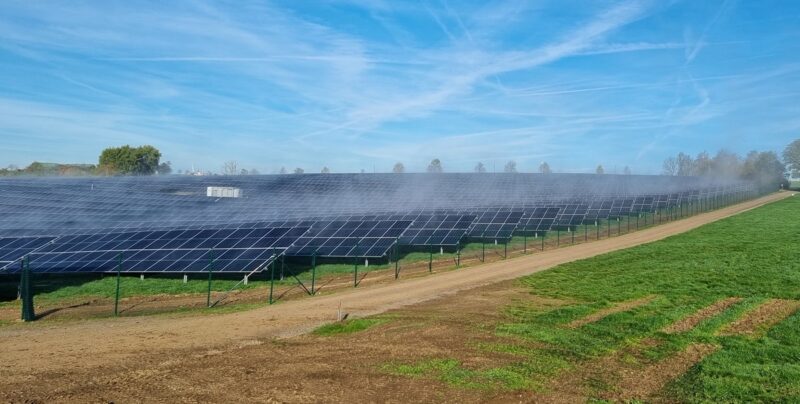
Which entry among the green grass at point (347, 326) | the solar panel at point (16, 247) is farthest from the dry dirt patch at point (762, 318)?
the solar panel at point (16, 247)

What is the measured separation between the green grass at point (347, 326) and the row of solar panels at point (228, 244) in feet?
29.7

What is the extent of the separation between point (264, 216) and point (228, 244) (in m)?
24.2

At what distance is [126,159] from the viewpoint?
116m

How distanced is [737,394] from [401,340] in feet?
23.1

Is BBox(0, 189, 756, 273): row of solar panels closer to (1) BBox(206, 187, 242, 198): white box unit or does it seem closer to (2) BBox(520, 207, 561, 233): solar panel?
(2) BBox(520, 207, 561, 233): solar panel

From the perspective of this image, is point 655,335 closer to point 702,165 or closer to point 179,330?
point 179,330

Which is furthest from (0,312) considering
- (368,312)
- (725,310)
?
(725,310)

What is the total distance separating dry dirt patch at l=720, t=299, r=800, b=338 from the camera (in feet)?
48.8

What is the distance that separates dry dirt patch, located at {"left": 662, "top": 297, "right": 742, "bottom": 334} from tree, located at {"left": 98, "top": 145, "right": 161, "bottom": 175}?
11682cm

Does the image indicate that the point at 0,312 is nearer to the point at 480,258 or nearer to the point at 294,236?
the point at 294,236

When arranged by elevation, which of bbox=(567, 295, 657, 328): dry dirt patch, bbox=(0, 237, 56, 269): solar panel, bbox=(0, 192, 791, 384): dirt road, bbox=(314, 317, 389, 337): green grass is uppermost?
bbox=(0, 237, 56, 269): solar panel

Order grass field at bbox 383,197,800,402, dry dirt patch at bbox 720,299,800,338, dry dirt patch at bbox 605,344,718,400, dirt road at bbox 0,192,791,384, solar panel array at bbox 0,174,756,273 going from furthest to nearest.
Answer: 1. solar panel array at bbox 0,174,756,273
2. dry dirt patch at bbox 720,299,800,338
3. dirt road at bbox 0,192,791,384
4. grass field at bbox 383,197,800,402
5. dry dirt patch at bbox 605,344,718,400

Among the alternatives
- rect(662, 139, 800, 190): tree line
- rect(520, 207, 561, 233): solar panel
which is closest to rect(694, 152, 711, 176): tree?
rect(662, 139, 800, 190): tree line

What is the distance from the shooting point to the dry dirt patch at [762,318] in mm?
14867
